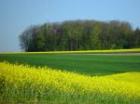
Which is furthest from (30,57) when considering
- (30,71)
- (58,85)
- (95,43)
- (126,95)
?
(126,95)

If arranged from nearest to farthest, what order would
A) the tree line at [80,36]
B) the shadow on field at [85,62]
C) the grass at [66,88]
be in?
the grass at [66,88], the shadow on field at [85,62], the tree line at [80,36]

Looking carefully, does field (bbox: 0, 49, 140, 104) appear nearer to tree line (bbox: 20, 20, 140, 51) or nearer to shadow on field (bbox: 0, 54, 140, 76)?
shadow on field (bbox: 0, 54, 140, 76)

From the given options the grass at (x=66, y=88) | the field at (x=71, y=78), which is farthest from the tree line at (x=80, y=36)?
the grass at (x=66, y=88)

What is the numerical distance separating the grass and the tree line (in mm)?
475

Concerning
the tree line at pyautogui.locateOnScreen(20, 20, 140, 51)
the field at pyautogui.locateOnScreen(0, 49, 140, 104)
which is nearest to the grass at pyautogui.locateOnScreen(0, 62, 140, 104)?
the field at pyautogui.locateOnScreen(0, 49, 140, 104)

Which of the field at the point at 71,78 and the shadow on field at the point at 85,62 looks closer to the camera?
the field at the point at 71,78

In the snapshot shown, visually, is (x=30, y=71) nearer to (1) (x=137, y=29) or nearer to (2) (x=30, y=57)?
(2) (x=30, y=57)

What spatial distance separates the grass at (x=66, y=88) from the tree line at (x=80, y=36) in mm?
475

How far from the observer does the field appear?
6.85 metres

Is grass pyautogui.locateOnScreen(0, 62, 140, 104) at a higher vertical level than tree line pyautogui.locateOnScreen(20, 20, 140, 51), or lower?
lower

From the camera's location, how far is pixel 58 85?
6957 mm

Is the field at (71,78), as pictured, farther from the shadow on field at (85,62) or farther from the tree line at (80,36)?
the tree line at (80,36)

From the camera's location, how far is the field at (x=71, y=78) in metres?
6.85

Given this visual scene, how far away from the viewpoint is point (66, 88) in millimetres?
6918
